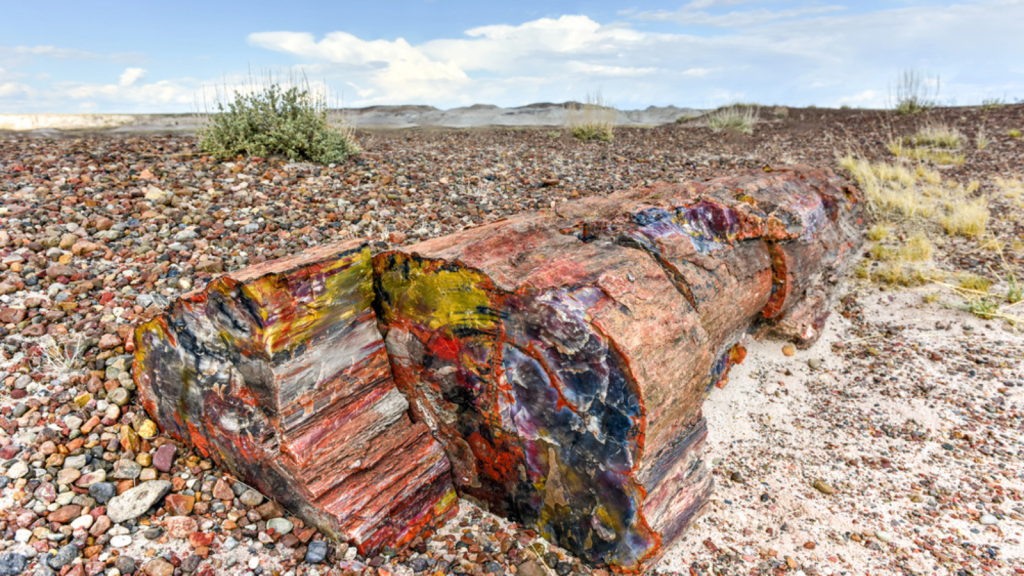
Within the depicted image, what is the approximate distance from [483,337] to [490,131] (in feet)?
32.3

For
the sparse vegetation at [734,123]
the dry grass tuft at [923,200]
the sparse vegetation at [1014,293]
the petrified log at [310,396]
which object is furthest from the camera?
the sparse vegetation at [734,123]

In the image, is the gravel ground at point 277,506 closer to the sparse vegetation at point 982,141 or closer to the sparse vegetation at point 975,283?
the sparse vegetation at point 975,283

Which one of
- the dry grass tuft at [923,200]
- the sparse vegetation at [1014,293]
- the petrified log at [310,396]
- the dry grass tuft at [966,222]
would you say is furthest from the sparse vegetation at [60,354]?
the dry grass tuft at [966,222]

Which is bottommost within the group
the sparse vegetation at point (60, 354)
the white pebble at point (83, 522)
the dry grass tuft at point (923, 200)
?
the white pebble at point (83, 522)

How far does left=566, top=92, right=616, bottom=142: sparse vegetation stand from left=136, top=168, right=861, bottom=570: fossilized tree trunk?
8156mm

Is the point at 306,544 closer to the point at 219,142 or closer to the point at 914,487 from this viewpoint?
the point at 914,487

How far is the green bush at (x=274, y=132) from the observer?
6070mm

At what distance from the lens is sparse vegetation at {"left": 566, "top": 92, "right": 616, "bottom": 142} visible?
10398mm

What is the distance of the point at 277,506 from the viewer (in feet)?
7.89

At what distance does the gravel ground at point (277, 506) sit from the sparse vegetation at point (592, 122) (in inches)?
159

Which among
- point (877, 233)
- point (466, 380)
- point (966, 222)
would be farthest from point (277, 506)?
point (966, 222)

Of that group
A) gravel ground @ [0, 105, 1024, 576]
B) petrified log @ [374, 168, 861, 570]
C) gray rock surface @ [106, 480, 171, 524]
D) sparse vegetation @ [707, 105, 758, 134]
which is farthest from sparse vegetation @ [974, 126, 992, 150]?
gray rock surface @ [106, 480, 171, 524]

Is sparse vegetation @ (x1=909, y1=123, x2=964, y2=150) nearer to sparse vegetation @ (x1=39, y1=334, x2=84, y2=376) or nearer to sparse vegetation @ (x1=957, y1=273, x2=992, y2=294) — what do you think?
sparse vegetation @ (x1=957, y1=273, x2=992, y2=294)

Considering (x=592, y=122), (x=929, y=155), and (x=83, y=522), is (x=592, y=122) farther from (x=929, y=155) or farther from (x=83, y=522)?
(x=83, y=522)
